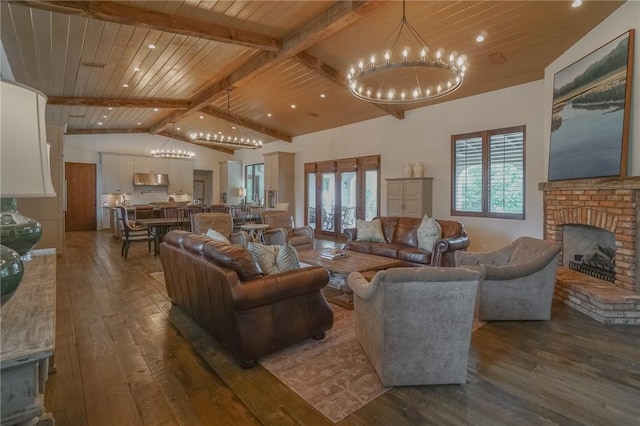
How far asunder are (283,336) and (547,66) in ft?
18.6

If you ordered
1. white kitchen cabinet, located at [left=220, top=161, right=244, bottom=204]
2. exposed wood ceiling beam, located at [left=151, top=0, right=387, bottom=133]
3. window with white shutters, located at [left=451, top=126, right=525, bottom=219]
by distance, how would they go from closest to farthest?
1. exposed wood ceiling beam, located at [left=151, top=0, right=387, bottom=133]
2. window with white shutters, located at [left=451, top=126, right=525, bottom=219]
3. white kitchen cabinet, located at [left=220, top=161, right=244, bottom=204]

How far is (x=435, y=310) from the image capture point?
225 centimetres

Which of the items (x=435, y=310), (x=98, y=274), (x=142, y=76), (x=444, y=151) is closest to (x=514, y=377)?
(x=435, y=310)

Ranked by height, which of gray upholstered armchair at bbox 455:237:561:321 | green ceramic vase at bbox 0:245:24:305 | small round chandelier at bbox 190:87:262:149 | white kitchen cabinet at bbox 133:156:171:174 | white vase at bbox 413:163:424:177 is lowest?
gray upholstered armchair at bbox 455:237:561:321

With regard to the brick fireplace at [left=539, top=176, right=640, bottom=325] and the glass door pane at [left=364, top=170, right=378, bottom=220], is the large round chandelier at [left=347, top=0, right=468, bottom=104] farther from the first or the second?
the glass door pane at [left=364, top=170, right=378, bottom=220]

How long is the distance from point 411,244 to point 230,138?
5064mm

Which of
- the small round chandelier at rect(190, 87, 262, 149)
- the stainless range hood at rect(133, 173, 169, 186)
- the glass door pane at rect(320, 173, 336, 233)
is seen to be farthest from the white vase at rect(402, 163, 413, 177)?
the stainless range hood at rect(133, 173, 169, 186)

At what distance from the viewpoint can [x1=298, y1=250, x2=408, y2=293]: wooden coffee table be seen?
12.7 feet

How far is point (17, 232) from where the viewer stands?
1505 millimetres

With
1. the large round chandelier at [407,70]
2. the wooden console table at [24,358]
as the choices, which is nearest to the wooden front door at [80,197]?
the large round chandelier at [407,70]

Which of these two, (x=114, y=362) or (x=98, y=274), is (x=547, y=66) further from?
(x=98, y=274)

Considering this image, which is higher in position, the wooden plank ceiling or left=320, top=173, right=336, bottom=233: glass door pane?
the wooden plank ceiling

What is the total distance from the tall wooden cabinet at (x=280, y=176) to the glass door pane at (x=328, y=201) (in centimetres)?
145

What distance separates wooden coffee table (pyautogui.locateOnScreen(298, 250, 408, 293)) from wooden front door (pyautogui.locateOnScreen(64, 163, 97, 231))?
10.1 meters
